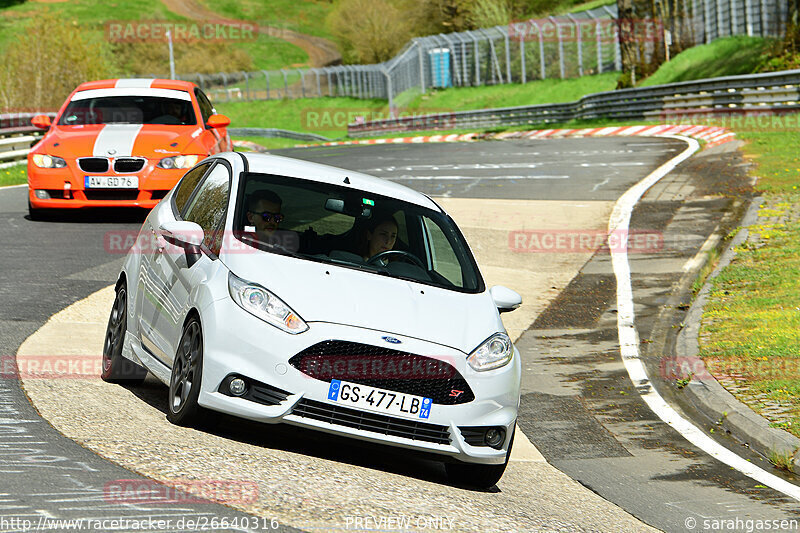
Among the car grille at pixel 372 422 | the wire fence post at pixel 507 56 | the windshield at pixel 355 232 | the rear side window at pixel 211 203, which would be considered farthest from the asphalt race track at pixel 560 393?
the wire fence post at pixel 507 56

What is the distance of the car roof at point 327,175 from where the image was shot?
7.50 meters

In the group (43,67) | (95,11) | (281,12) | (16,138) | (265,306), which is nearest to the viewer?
(265,306)

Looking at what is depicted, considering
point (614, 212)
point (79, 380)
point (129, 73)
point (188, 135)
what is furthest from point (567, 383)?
point (129, 73)

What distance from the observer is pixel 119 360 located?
770cm

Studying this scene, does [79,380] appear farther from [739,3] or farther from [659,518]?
[739,3]

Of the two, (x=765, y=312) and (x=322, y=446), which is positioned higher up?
(x=322, y=446)

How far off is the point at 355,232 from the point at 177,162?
785 centimetres

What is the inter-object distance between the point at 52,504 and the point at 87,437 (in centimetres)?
119

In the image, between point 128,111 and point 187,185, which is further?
point 128,111

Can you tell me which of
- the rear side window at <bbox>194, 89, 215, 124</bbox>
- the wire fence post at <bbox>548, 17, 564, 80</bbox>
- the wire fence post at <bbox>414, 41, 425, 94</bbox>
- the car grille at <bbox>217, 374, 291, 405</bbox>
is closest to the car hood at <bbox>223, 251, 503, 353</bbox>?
the car grille at <bbox>217, 374, 291, 405</bbox>

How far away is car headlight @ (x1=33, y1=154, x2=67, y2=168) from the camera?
1477 cm

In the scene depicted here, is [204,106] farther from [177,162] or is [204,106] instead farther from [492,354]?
[492,354]

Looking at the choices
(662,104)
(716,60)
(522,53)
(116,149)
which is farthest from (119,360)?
(522,53)

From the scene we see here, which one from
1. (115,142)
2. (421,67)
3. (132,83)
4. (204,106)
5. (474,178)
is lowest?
(421,67)
